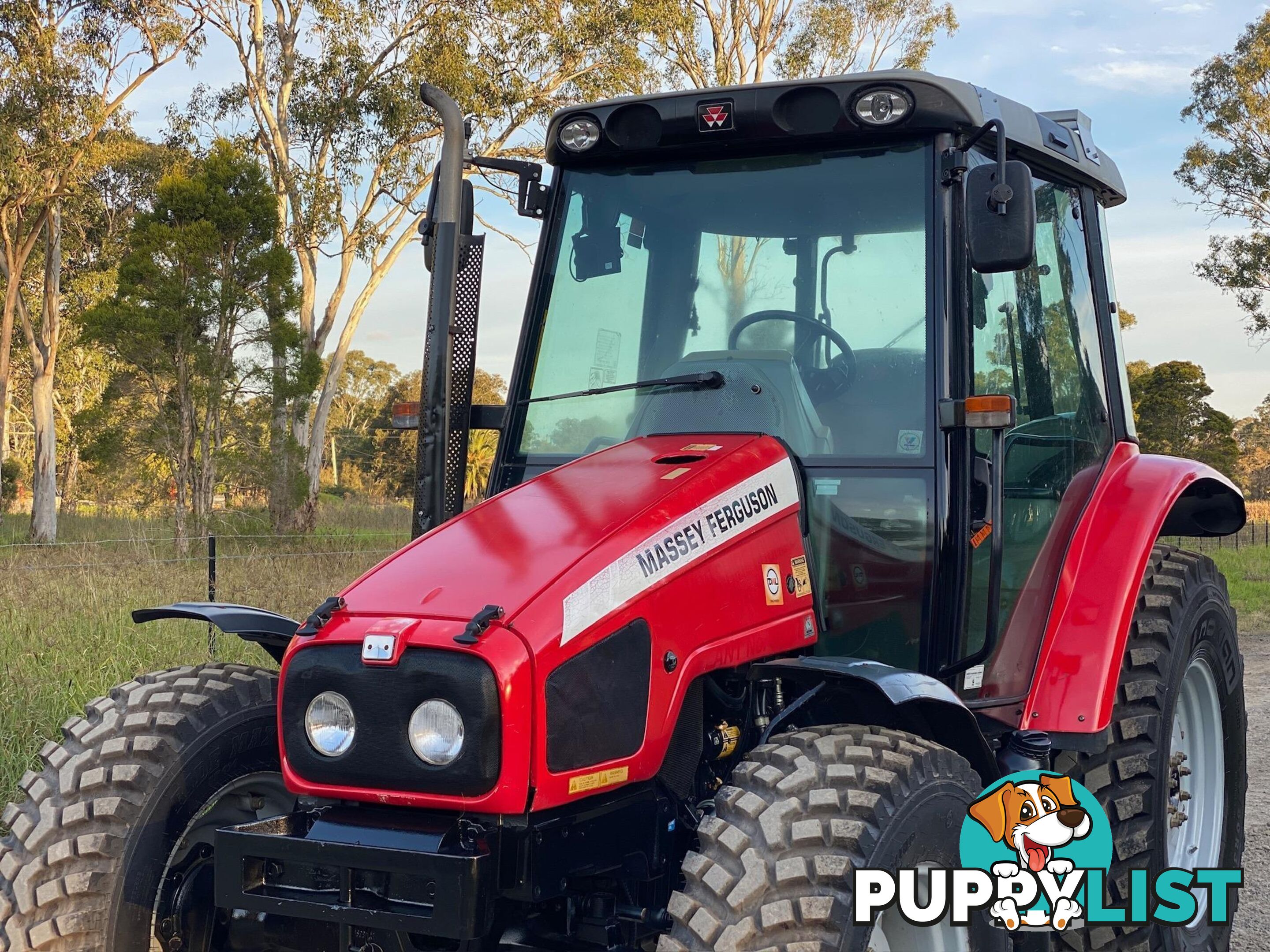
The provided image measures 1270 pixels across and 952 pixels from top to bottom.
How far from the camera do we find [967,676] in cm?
327

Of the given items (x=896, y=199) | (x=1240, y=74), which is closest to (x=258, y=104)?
(x=1240, y=74)

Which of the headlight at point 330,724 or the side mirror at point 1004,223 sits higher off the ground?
→ the side mirror at point 1004,223

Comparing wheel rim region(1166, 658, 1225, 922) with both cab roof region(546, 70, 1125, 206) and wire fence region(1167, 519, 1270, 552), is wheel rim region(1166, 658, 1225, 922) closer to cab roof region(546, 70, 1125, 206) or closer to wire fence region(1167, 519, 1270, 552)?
cab roof region(546, 70, 1125, 206)

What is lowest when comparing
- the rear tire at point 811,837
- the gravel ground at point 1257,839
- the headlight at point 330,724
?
the gravel ground at point 1257,839

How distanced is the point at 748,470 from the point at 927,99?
1.09 metres

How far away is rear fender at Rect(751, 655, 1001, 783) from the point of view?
262 cm

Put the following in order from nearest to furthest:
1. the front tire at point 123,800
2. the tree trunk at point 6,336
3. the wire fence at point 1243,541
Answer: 1. the front tire at point 123,800
2. the tree trunk at point 6,336
3. the wire fence at point 1243,541

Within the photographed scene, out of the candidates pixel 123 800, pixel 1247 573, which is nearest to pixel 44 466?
pixel 1247 573

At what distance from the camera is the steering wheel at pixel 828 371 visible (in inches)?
129

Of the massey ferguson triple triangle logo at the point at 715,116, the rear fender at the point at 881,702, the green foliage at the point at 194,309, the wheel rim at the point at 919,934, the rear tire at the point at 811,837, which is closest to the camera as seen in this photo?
the rear tire at the point at 811,837

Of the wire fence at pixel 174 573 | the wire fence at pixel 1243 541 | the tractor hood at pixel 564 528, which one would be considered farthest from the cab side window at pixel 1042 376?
the wire fence at pixel 1243 541

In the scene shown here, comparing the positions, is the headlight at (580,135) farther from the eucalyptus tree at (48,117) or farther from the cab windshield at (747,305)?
the eucalyptus tree at (48,117)

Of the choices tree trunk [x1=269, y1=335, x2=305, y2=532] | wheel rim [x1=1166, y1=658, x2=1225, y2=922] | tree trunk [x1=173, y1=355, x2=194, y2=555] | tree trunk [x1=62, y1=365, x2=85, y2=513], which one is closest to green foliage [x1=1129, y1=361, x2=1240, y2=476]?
tree trunk [x1=269, y1=335, x2=305, y2=532]

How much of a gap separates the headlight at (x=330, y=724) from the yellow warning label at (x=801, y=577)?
1122mm
